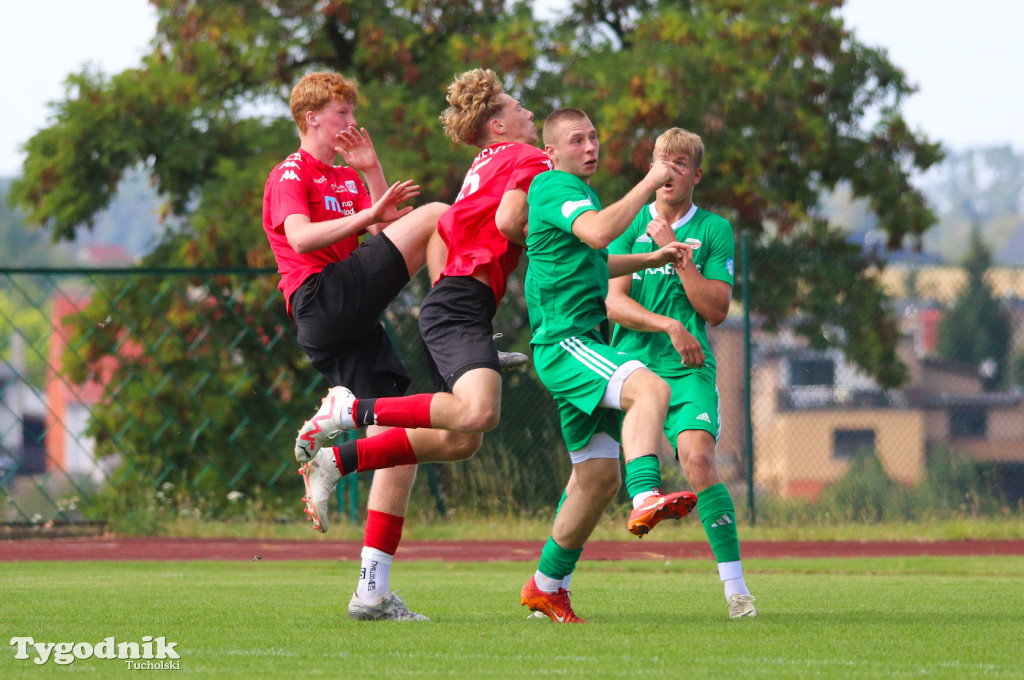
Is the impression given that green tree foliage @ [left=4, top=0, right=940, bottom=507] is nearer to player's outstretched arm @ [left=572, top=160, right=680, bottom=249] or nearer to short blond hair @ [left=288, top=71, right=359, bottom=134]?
short blond hair @ [left=288, top=71, right=359, bottom=134]

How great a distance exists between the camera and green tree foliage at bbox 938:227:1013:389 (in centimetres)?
1537

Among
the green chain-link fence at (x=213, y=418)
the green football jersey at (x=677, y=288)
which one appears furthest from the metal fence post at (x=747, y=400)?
the green football jersey at (x=677, y=288)

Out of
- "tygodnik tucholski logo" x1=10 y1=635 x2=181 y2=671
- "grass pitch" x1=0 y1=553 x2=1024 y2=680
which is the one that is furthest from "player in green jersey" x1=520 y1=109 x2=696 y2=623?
"tygodnik tucholski logo" x1=10 y1=635 x2=181 y2=671

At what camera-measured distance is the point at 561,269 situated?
4.98 metres

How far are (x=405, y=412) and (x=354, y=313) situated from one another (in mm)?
495

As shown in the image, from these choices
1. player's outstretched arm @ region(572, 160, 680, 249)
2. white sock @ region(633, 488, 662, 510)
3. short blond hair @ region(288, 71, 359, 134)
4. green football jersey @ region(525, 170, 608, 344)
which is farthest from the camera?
short blond hair @ region(288, 71, 359, 134)

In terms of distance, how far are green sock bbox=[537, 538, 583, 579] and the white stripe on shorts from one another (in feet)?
2.72

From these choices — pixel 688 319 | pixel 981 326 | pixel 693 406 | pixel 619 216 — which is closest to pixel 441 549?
pixel 688 319

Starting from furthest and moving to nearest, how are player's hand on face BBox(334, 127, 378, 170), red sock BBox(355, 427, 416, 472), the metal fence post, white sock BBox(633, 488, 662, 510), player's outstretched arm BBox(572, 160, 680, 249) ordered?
1. the metal fence post
2. player's hand on face BBox(334, 127, 378, 170)
3. red sock BBox(355, 427, 416, 472)
4. player's outstretched arm BBox(572, 160, 680, 249)
5. white sock BBox(633, 488, 662, 510)

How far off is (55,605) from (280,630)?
4.40ft

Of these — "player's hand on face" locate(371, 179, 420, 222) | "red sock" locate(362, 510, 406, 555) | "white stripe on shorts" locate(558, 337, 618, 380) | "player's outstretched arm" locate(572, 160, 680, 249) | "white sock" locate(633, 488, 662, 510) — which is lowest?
"red sock" locate(362, 510, 406, 555)

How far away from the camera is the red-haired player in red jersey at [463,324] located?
5.09 metres

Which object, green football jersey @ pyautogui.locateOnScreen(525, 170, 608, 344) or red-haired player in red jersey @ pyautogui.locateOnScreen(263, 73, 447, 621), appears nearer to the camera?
green football jersey @ pyautogui.locateOnScreen(525, 170, 608, 344)

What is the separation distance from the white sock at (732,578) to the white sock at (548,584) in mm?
667
